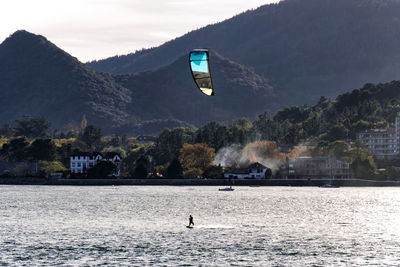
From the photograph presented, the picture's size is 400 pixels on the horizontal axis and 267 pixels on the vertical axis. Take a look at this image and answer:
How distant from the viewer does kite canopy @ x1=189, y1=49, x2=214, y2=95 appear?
5794 centimetres

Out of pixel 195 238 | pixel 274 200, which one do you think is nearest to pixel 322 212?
pixel 274 200

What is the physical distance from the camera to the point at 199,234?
87.9 m

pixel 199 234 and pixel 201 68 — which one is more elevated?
pixel 201 68

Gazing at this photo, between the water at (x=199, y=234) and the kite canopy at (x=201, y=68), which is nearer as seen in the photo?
the kite canopy at (x=201, y=68)

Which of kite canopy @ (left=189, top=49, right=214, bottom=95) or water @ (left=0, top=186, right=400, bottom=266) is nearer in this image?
kite canopy @ (left=189, top=49, right=214, bottom=95)

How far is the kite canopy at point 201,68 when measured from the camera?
57.9 metres

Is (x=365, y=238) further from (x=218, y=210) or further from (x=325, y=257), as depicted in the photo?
(x=218, y=210)

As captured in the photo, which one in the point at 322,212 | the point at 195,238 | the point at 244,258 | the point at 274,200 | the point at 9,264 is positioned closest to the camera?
the point at 9,264

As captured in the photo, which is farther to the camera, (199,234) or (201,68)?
(199,234)

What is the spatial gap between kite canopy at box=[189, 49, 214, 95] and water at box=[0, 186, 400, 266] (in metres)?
17.4

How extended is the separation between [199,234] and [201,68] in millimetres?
33147

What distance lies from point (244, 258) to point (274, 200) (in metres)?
85.6

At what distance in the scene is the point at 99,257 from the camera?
70062 mm

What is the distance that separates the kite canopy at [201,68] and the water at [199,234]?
Answer: 17.4 meters
